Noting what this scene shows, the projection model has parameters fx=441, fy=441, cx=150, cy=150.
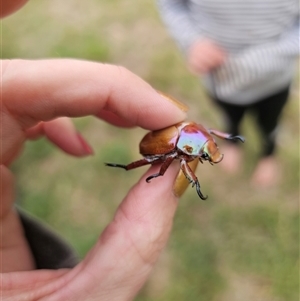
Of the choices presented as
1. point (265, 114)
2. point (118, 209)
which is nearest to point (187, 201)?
point (265, 114)

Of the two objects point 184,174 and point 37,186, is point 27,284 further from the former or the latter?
point 37,186

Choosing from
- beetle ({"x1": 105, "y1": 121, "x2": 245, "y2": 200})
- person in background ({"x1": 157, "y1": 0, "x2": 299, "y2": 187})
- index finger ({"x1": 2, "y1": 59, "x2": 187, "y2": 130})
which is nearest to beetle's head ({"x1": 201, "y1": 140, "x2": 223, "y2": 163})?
beetle ({"x1": 105, "y1": 121, "x2": 245, "y2": 200})

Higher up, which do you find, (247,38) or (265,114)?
(247,38)

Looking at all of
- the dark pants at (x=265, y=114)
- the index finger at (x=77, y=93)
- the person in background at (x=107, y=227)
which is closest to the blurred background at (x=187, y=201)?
the dark pants at (x=265, y=114)

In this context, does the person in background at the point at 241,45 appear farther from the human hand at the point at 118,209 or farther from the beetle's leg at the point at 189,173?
the beetle's leg at the point at 189,173

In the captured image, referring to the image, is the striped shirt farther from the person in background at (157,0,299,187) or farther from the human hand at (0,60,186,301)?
the human hand at (0,60,186,301)

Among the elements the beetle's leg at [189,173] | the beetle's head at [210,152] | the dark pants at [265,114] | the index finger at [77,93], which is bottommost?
the dark pants at [265,114]

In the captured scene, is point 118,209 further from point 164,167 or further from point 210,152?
point 210,152
